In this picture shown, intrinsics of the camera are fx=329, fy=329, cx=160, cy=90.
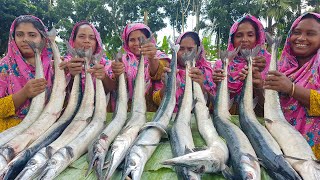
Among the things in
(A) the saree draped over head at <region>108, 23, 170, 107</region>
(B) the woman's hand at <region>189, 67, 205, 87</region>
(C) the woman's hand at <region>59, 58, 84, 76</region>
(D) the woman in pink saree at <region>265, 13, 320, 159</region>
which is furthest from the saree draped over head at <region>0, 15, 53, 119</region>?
(D) the woman in pink saree at <region>265, 13, 320, 159</region>

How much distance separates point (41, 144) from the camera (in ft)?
10.5

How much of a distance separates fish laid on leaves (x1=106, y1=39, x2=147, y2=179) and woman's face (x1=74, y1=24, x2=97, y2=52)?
2.80ft

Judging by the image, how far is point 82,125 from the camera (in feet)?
11.9

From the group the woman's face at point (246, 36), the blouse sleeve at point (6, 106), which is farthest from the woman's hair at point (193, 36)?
the blouse sleeve at point (6, 106)

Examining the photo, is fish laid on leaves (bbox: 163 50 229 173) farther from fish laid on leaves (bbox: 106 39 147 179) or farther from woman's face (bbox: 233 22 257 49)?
woman's face (bbox: 233 22 257 49)

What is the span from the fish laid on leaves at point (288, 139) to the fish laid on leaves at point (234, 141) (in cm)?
31

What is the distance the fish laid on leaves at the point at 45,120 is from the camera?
302 cm

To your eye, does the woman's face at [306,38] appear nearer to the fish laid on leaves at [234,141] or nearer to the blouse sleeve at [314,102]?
the blouse sleeve at [314,102]

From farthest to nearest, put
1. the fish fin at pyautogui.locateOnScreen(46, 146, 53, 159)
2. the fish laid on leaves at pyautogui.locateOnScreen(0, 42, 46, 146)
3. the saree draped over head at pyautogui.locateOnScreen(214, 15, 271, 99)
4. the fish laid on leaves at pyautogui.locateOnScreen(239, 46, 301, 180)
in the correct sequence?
the saree draped over head at pyautogui.locateOnScreen(214, 15, 271, 99) → the fish laid on leaves at pyautogui.locateOnScreen(0, 42, 46, 146) → the fish fin at pyautogui.locateOnScreen(46, 146, 53, 159) → the fish laid on leaves at pyautogui.locateOnScreen(239, 46, 301, 180)

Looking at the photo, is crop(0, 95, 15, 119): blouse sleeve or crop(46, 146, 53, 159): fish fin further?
crop(0, 95, 15, 119): blouse sleeve

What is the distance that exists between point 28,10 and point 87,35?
1735 centimetres

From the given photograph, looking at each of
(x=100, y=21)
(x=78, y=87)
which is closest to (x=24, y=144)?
(x=78, y=87)

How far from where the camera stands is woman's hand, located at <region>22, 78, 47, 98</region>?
12.7 feet

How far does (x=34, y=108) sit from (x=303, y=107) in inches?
121
